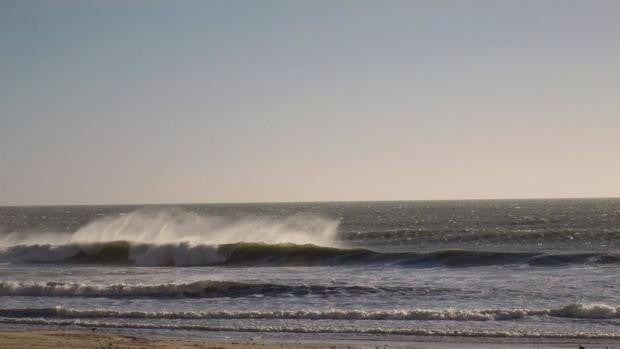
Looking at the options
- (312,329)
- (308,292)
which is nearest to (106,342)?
(312,329)

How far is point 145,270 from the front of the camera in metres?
32.1

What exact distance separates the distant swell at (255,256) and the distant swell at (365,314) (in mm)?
12110

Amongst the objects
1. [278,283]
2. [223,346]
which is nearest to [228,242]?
[278,283]

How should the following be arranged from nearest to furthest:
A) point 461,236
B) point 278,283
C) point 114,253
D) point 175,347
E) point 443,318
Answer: point 175,347, point 443,318, point 278,283, point 114,253, point 461,236

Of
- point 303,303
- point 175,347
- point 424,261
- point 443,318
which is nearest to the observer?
point 175,347

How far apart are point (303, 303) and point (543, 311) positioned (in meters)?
6.75

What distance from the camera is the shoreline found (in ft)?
A: 44.9

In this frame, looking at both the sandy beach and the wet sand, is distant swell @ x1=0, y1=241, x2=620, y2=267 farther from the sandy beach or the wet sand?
the sandy beach

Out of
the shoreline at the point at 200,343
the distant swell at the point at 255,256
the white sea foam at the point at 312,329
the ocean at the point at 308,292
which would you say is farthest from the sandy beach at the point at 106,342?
the distant swell at the point at 255,256

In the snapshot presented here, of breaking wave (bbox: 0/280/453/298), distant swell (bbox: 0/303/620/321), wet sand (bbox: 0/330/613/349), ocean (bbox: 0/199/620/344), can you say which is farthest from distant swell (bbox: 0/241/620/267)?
wet sand (bbox: 0/330/613/349)

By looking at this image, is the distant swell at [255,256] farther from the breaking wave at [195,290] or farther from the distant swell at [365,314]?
the distant swell at [365,314]

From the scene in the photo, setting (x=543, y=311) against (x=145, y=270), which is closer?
(x=543, y=311)

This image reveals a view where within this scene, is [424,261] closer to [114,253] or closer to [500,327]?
[500,327]

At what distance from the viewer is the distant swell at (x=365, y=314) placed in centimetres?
1730
